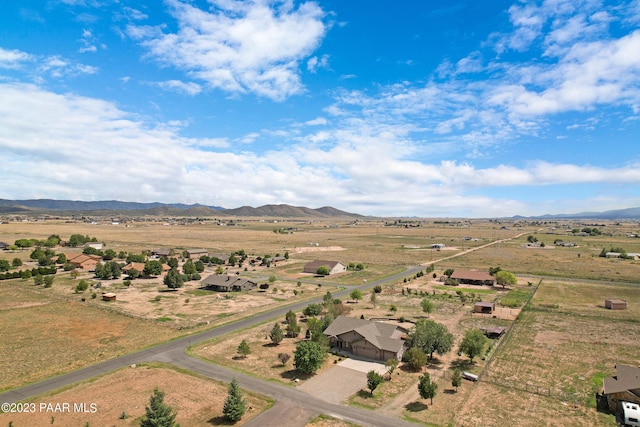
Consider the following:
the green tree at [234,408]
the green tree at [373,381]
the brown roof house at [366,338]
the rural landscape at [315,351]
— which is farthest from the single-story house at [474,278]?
the green tree at [234,408]

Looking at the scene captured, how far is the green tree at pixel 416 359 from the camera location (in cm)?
4219

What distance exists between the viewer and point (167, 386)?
1489 inches

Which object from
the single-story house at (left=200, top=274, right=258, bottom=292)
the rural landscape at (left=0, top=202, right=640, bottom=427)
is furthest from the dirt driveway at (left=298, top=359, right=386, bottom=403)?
the single-story house at (left=200, top=274, right=258, bottom=292)

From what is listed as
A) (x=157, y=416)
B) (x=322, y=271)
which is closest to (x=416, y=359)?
(x=157, y=416)

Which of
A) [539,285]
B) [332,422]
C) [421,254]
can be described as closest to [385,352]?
[332,422]

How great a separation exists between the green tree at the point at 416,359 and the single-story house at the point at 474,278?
192 ft

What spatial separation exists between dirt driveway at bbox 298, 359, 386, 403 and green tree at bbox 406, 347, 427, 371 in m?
3.50

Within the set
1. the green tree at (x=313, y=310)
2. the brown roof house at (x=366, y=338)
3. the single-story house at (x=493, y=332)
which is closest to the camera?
the brown roof house at (x=366, y=338)

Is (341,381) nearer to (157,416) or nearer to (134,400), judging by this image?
(157,416)

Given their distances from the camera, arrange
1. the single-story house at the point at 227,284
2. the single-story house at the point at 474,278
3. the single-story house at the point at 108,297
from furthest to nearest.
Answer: the single-story house at the point at 474,278 → the single-story house at the point at 227,284 → the single-story house at the point at 108,297

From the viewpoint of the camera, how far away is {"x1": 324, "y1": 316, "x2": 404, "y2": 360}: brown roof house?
46062 millimetres

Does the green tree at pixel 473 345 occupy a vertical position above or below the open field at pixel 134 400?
above

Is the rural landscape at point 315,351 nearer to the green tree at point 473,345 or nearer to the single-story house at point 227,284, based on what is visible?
the green tree at point 473,345

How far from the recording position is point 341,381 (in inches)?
1581
